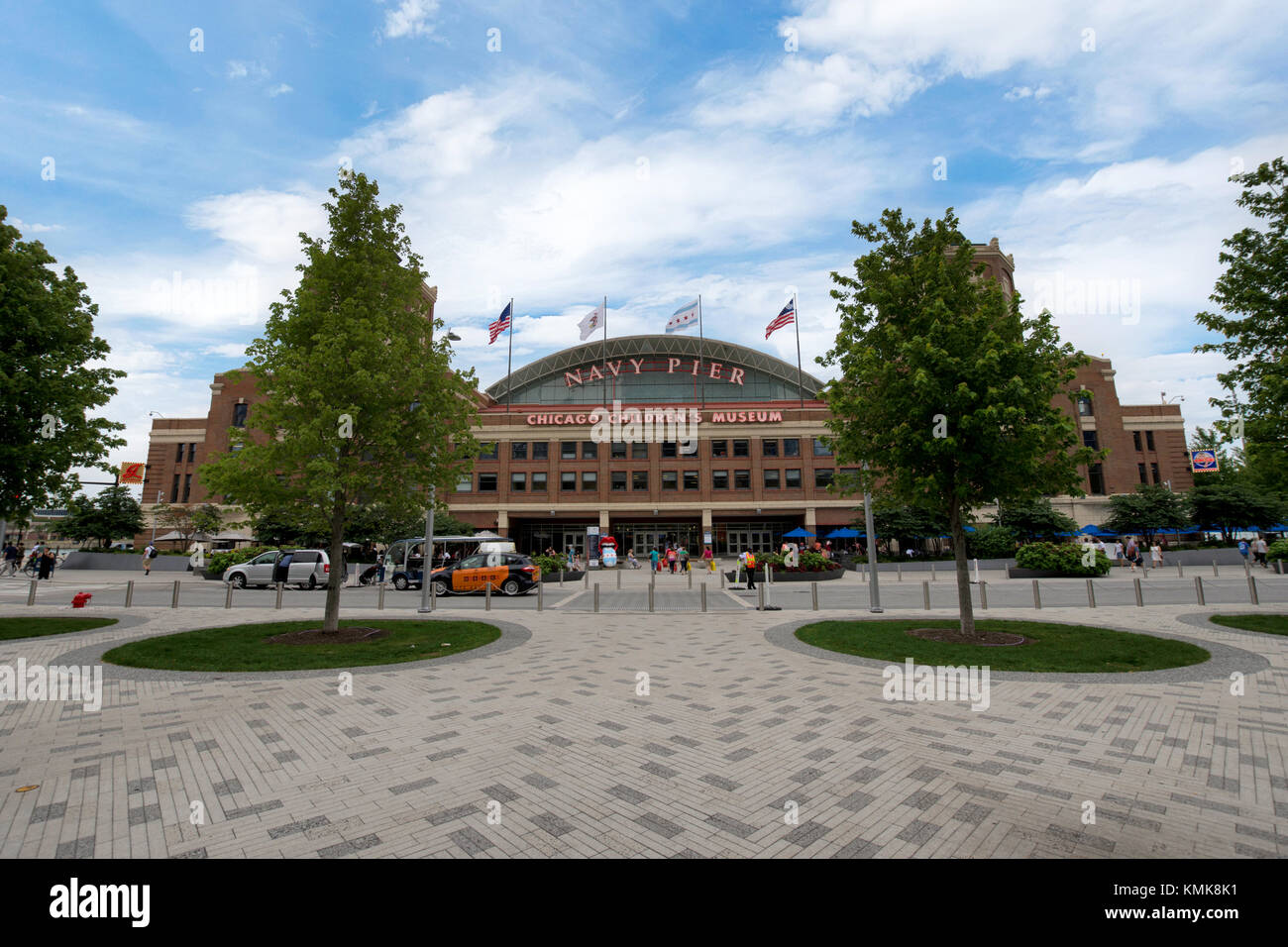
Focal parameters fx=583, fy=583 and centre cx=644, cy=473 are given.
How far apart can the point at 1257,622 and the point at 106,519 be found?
60336 mm

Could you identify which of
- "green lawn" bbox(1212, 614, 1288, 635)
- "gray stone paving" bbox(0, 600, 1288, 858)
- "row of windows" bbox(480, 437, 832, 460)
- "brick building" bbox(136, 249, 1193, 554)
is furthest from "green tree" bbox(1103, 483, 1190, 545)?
"gray stone paving" bbox(0, 600, 1288, 858)

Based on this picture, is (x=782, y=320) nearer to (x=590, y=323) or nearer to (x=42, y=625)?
(x=590, y=323)

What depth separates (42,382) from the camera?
11586mm

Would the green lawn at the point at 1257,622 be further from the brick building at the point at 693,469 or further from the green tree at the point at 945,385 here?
the brick building at the point at 693,469

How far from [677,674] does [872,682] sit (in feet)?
9.38

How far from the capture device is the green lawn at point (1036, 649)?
928 cm

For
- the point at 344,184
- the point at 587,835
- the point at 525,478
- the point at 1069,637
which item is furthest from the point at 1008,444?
the point at 525,478

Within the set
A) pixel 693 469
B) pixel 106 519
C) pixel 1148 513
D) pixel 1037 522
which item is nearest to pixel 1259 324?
pixel 1037 522

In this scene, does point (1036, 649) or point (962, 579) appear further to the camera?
point (962, 579)

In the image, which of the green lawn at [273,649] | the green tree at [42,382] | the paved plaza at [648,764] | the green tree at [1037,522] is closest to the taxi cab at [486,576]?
the green lawn at [273,649]

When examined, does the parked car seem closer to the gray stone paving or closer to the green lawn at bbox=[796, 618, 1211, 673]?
the gray stone paving

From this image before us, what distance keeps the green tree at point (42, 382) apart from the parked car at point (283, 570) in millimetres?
15504

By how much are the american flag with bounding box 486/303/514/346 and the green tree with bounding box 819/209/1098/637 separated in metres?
32.4
